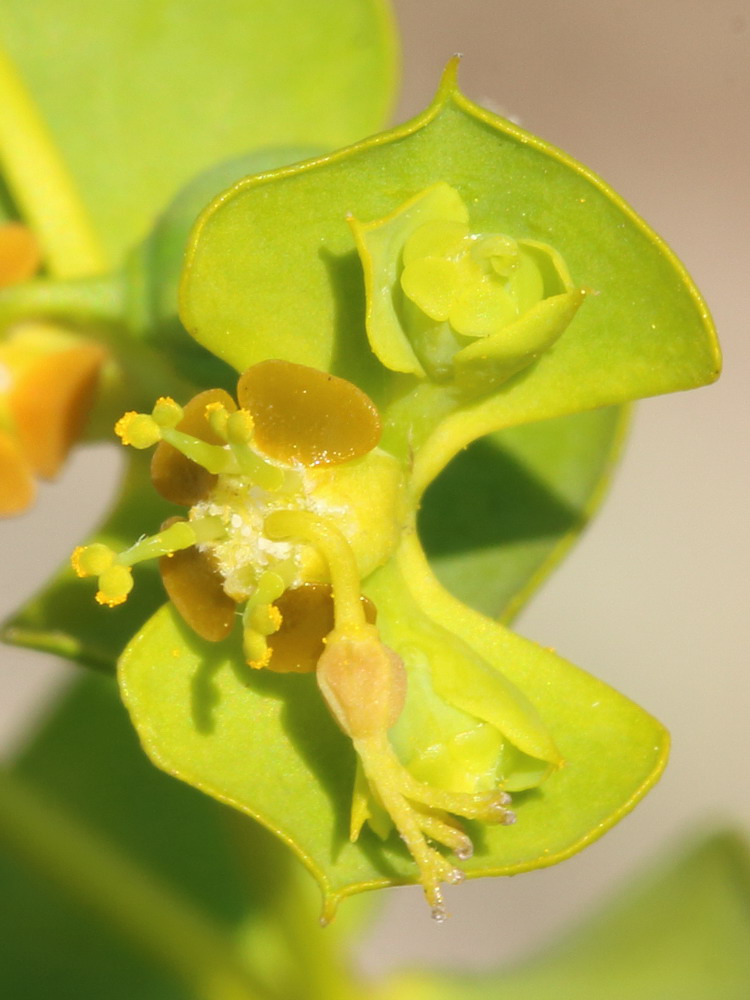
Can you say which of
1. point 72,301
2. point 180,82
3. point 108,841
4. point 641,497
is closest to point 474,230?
point 72,301

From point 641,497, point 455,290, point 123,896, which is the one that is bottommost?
point 123,896

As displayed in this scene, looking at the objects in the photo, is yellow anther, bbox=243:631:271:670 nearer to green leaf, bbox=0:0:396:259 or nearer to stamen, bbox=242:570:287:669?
stamen, bbox=242:570:287:669

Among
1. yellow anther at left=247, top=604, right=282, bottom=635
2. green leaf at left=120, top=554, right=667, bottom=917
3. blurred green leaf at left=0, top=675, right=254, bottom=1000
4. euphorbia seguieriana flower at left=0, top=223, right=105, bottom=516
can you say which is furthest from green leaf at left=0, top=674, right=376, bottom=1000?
yellow anther at left=247, top=604, right=282, bottom=635

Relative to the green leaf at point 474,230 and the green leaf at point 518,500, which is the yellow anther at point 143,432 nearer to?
the green leaf at point 474,230

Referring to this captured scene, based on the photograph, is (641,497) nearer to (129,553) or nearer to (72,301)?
(72,301)

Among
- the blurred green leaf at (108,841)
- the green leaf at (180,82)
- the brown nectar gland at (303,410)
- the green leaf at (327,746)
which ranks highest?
the green leaf at (180,82)

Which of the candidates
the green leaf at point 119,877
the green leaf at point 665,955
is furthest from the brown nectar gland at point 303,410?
the green leaf at point 665,955

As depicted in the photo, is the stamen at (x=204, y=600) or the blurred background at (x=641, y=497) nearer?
the stamen at (x=204, y=600)
